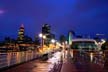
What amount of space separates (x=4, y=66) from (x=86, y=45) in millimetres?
18971

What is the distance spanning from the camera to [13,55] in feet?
106

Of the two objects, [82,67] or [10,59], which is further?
[10,59]

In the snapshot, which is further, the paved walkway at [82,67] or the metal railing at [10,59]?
the metal railing at [10,59]

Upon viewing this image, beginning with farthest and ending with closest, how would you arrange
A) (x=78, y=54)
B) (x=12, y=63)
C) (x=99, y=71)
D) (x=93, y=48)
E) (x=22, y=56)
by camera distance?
(x=78, y=54)
(x=93, y=48)
(x=22, y=56)
(x=12, y=63)
(x=99, y=71)

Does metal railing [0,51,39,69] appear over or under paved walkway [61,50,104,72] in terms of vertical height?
over

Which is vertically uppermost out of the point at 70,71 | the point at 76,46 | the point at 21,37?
the point at 21,37

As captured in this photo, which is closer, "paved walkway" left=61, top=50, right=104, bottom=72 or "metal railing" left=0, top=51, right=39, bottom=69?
"paved walkway" left=61, top=50, right=104, bottom=72

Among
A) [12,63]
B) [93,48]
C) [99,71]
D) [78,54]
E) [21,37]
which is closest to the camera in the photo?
[99,71]

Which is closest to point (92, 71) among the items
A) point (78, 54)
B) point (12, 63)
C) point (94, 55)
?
point (12, 63)

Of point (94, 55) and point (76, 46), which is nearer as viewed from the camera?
point (94, 55)

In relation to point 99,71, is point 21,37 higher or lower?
higher

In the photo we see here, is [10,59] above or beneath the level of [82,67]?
above

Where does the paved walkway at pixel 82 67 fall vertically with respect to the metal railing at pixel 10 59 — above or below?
below

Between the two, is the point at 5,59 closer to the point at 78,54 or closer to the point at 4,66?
the point at 4,66
